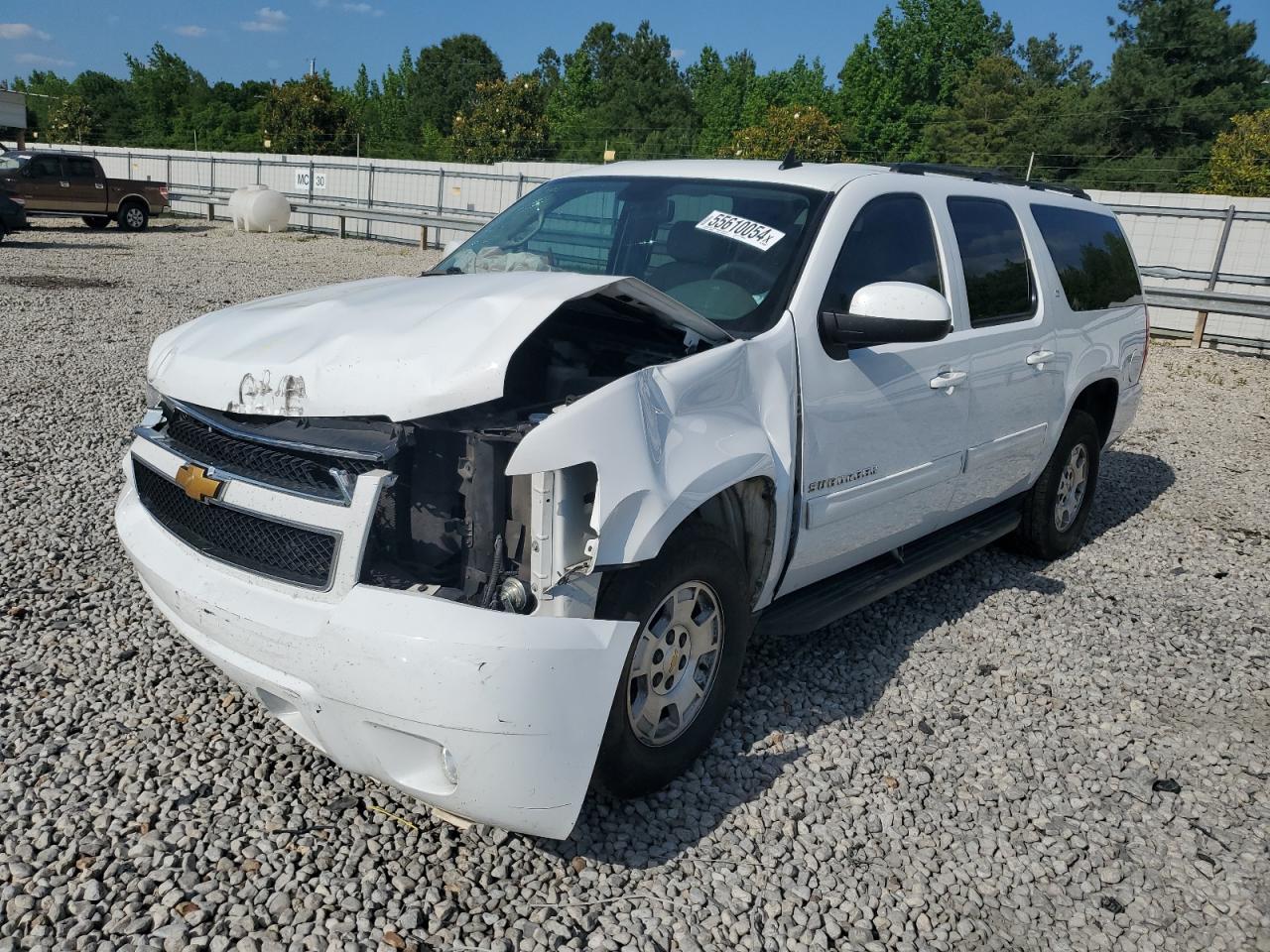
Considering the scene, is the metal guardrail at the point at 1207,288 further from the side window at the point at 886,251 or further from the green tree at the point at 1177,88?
the green tree at the point at 1177,88

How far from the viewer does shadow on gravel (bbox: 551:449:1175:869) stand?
3033mm

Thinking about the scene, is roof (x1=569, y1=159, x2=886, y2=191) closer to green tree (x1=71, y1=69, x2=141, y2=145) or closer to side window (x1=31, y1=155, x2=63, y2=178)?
side window (x1=31, y1=155, x2=63, y2=178)

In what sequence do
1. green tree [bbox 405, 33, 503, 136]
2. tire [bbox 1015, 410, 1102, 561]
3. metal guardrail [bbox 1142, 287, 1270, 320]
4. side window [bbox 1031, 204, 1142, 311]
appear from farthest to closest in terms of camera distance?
green tree [bbox 405, 33, 503, 136] < metal guardrail [bbox 1142, 287, 1270, 320] < tire [bbox 1015, 410, 1102, 561] < side window [bbox 1031, 204, 1142, 311]

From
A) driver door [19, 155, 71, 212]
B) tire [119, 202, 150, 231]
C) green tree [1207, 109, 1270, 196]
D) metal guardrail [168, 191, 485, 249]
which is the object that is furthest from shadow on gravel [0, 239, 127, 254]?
green tree [1207, 109, 1270, 196]

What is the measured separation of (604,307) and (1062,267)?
10.6 feet

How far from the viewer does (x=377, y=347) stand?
8.88 ft

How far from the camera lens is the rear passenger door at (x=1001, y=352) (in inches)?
176

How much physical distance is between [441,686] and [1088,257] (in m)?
4.59

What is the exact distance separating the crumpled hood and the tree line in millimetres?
26682

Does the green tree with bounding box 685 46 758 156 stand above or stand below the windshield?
above

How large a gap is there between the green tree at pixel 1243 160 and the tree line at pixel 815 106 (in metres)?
0.07

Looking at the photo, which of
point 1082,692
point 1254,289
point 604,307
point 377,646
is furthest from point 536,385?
point 1254,289

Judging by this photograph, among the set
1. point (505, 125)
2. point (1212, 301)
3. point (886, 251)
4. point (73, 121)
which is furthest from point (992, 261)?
point (73, 121)

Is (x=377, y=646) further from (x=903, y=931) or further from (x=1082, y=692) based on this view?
(x=1082, y=692)
